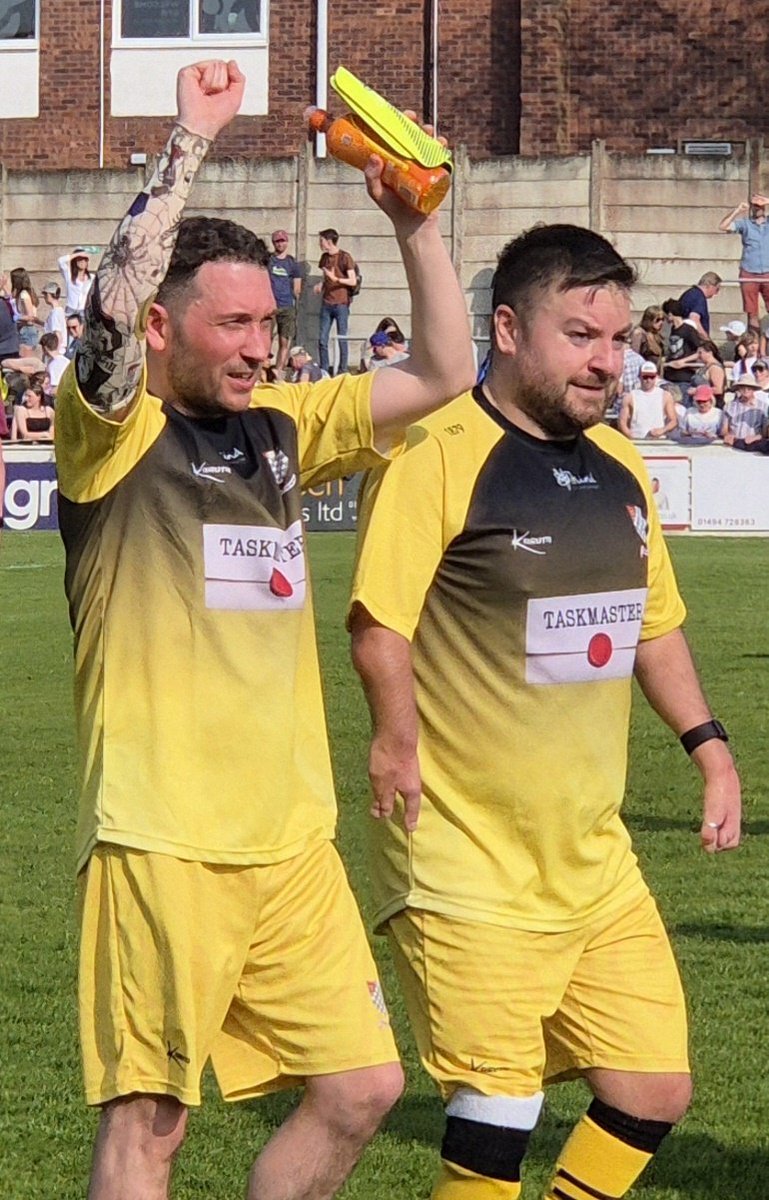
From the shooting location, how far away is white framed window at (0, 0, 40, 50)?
36406 millimetres

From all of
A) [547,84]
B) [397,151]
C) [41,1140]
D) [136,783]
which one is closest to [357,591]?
[136,783]

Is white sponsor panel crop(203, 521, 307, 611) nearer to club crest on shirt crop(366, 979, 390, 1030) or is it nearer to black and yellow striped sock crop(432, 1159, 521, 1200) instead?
club crest on shirt crop(366, 979, 390, 1030)

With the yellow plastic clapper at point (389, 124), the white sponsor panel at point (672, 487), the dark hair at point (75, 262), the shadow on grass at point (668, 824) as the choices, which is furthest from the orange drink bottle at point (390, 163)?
the dark hair at point (75, 262)

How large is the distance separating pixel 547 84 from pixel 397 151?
29.8 meters

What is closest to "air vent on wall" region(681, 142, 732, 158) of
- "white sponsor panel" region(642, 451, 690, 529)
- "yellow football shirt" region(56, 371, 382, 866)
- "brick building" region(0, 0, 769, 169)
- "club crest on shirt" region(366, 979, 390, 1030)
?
"brick building" region(0, 0, 769, 169)

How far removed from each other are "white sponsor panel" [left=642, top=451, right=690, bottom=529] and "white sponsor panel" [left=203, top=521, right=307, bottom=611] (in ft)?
62.9

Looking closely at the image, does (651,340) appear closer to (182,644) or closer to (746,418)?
(746,418)

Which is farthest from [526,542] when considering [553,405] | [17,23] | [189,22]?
[17,23]

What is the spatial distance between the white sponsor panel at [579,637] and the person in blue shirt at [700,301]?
22.8 m

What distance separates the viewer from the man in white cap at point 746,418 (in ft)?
78.9

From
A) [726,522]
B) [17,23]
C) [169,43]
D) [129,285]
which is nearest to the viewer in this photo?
[129,285]

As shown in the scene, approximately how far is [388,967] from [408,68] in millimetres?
28479

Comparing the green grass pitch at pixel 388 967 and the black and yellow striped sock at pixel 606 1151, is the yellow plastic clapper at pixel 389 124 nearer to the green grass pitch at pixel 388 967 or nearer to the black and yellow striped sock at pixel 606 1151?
the black and yellow striped sock at pixel 606 1151

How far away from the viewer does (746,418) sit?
24.2 meters
